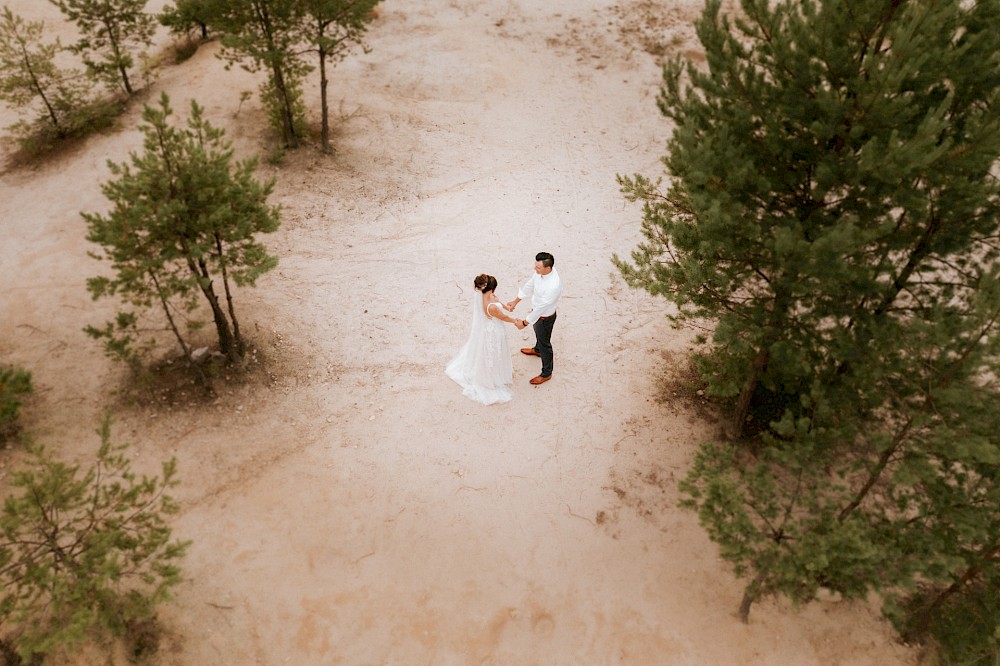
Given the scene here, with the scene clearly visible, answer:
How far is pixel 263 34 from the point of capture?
1444 cm

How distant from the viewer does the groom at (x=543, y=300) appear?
9891 mm

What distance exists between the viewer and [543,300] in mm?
10008

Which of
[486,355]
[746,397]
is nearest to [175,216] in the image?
[486,355]

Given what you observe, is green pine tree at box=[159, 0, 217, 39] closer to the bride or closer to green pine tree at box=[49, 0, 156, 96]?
green pine tree at box=[49, 0, 156, 96]

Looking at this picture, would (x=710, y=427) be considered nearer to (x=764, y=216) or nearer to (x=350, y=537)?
(x=764, y=216)

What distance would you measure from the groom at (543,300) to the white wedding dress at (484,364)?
470 millimetres

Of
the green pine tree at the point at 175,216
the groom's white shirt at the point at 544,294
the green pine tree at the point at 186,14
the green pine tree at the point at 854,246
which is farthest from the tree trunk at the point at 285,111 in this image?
the green pine tree at the point at 854,246

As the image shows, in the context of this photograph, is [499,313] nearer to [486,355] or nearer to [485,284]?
[485,284]

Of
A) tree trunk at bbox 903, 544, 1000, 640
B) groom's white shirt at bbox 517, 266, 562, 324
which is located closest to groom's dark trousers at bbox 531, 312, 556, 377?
groom's white shirt at bbox 517, 266, 562, 324

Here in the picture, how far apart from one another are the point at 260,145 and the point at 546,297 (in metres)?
11.2

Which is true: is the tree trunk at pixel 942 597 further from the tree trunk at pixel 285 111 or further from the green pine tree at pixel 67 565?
the tree trunk at pixel 285 111

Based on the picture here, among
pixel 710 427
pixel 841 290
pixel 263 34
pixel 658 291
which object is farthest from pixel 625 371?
pixel 263 34

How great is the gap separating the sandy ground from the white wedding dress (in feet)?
0.94

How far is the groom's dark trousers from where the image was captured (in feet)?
34.0
